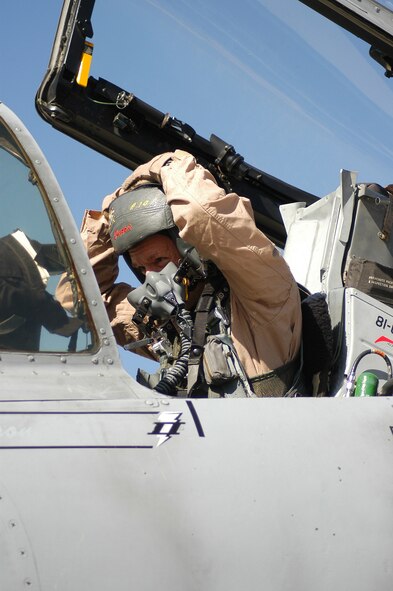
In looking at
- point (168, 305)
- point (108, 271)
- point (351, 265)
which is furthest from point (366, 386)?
point (108, 271)

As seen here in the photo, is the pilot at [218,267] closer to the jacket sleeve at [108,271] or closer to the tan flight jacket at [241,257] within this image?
the tan flight jacket at [241,257]

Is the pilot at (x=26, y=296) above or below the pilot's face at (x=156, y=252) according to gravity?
above

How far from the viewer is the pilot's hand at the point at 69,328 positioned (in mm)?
2240

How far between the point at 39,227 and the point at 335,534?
Result: 1.08 metres

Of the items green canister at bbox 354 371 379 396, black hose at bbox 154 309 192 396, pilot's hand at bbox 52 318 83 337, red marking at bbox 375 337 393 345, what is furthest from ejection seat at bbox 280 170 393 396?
pilot's hand at bbox 52 318 83 337

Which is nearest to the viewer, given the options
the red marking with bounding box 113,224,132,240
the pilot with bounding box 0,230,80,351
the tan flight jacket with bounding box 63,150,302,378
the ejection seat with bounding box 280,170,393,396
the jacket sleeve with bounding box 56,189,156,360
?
the pilot with bounding box 0,230,80,351

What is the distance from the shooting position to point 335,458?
210 centimetres

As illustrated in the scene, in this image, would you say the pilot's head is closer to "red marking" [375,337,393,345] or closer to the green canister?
"red marking" [375,337,393,345]

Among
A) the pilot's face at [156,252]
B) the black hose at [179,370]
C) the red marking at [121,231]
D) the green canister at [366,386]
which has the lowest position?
the black hose at [179,370]

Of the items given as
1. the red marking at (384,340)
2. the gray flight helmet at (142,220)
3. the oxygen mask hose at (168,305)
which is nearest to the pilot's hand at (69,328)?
the oxygen mask hose at (168,305)

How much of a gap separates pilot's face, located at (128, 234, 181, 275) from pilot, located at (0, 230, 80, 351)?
3.45ft

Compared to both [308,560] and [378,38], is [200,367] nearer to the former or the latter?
[308,560]

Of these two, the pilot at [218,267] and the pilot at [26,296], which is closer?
the pilot at [26,296]

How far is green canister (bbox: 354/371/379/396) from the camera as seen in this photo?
2.74 m
